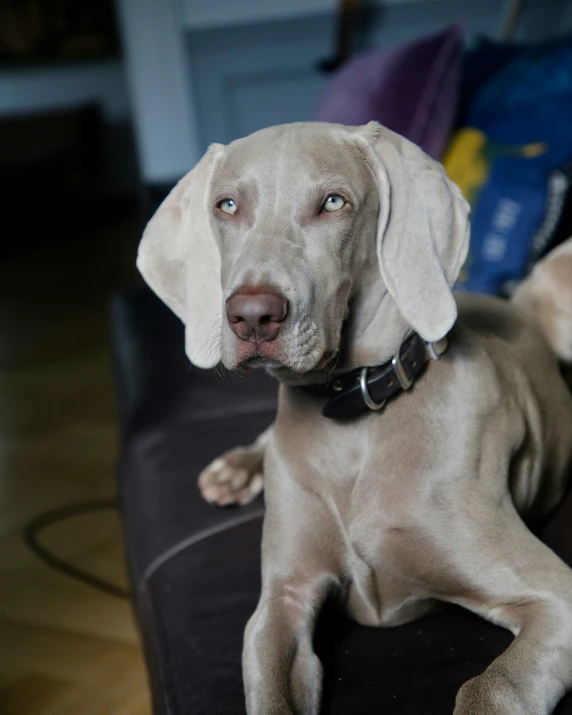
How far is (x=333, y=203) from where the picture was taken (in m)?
1.19

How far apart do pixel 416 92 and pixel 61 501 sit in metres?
1.58

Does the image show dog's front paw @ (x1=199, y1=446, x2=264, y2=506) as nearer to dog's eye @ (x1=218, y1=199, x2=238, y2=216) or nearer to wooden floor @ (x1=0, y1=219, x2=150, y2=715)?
wooden floor @ (x1=0, y1=219, x2=150, y2=715)

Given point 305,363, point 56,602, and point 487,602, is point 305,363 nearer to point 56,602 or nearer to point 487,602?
point 487,602

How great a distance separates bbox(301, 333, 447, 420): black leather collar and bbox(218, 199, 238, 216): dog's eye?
0.88 feet

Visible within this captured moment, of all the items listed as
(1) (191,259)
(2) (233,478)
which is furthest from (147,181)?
(1) (191,259)

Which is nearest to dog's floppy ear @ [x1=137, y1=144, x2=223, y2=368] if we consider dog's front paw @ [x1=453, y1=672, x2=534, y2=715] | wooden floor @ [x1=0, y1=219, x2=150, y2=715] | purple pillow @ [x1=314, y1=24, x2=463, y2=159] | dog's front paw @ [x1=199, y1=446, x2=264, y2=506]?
dog's front paw @ [x1=199, y1=446, x2=264, y2=506]

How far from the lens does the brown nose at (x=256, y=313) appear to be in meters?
1.06

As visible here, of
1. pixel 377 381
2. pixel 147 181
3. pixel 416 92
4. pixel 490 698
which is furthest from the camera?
pixel 147 181

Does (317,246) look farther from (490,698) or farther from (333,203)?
(490,698)

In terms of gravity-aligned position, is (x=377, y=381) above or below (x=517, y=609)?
above

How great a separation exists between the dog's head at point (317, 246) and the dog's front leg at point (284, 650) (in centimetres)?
32

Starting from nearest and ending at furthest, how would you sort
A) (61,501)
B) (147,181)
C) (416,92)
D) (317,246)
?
(317,246) < (416,92) < (61,501) < (147,181)

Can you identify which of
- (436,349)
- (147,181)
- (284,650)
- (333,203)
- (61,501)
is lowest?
(61,501)

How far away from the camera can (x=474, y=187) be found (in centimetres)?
242
